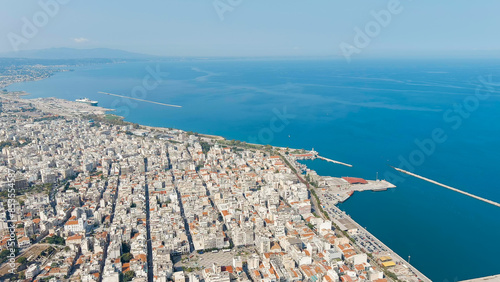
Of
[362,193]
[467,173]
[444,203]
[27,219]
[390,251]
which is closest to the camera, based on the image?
[390,251]

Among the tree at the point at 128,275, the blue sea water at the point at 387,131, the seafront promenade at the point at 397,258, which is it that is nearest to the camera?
the tree at the point at 128,275

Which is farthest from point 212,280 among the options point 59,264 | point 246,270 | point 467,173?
point 467,173

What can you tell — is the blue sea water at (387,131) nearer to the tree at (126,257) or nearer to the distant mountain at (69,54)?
the tree at (126,257)

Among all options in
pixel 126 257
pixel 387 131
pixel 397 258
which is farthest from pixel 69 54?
pixel 397 258

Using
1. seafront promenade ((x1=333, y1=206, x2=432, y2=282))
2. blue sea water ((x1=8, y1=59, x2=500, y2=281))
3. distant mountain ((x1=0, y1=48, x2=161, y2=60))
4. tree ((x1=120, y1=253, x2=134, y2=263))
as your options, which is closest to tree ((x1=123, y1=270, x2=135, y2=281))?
tree ((x1=120, y1=253, x2=134, y2=263))

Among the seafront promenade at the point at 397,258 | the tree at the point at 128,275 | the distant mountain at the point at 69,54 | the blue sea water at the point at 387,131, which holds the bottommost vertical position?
the tree at the point at 128,275

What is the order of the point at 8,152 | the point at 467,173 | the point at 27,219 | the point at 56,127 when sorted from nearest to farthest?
the point at 27,219
the point at 467,173
the point at 8,152
the point at 56,127

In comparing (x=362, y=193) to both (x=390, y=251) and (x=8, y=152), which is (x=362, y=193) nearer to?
(x=390, y=251)

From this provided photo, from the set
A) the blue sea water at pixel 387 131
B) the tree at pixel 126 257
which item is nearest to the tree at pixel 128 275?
the tree at pixel 126 257

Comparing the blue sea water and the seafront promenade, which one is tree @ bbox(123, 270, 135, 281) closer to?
the seafront promenade

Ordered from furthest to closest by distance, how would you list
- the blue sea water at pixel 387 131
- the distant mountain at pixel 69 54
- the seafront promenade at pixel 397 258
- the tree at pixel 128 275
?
the distant mountain at pixel 69 54 < the blue sea water at pixel 387 131 < the seafront promenade at pixel 397 258 < the tree at pixel 128 275
